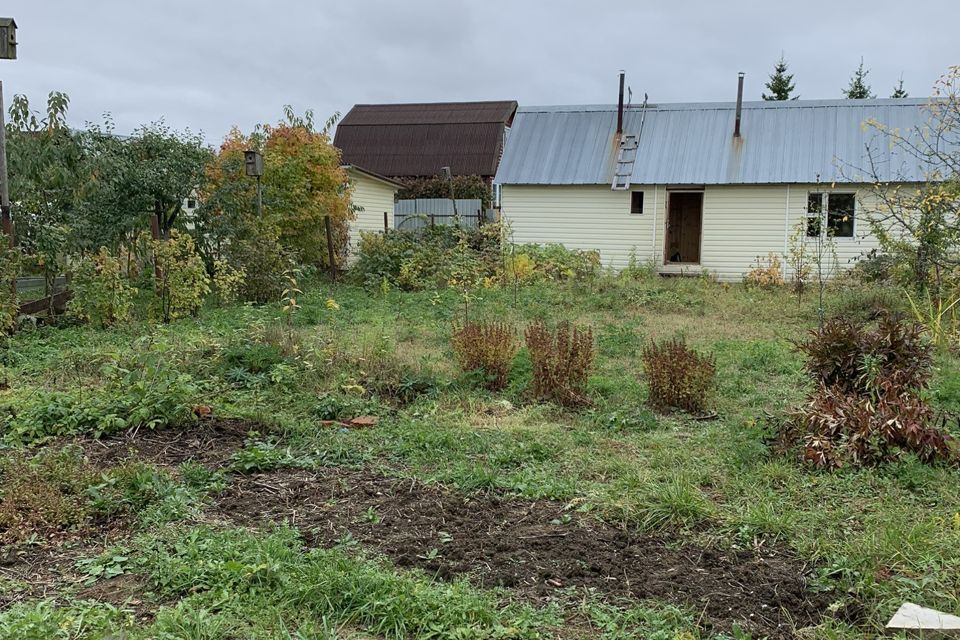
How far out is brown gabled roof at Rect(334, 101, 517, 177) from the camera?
31.4 m

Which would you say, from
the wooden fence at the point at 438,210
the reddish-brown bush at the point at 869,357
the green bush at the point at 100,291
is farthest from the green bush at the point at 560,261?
the reddish-brown bush at the point at 869,357

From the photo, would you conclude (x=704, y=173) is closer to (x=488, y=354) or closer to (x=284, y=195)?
(x=284, y=195)

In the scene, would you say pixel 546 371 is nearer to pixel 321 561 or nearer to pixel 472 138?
pixel 321 561

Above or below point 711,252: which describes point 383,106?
above

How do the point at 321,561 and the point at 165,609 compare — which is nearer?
the point at 165,609

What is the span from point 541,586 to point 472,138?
1183 inches

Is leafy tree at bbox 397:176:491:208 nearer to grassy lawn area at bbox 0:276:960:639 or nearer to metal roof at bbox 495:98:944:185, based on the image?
metal roof at bbox 495:98:944:185

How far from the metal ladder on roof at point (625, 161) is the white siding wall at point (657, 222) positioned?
0.40 meters

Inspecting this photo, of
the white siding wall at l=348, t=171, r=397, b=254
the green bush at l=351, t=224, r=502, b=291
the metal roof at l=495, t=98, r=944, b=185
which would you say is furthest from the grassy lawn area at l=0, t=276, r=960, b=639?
the white siding wall at l=348, t=171, r=397, b=254

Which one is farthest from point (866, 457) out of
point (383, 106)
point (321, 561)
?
point (383, 106)

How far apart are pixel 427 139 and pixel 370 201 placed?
435 inches

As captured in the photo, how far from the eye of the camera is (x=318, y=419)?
5.78 m

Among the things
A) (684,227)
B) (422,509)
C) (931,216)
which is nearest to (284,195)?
(684,227)

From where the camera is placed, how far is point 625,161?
667 inches
